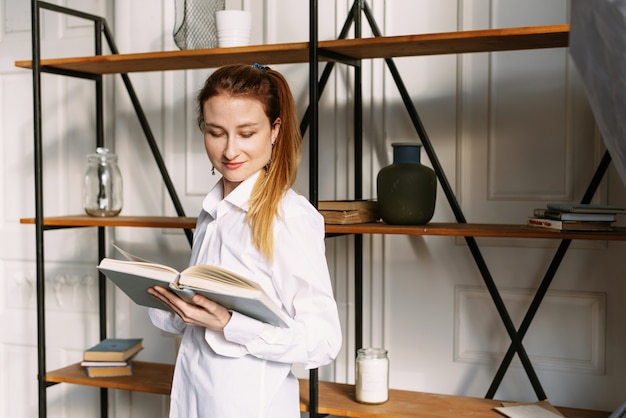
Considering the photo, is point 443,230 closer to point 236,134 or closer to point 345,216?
point 345,216

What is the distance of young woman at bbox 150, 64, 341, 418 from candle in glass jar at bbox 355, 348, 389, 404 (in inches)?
19.5

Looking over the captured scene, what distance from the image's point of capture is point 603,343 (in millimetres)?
2248

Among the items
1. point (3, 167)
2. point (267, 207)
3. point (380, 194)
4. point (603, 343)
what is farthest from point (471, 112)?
point (3, 167)

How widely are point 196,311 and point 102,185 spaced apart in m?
1.28

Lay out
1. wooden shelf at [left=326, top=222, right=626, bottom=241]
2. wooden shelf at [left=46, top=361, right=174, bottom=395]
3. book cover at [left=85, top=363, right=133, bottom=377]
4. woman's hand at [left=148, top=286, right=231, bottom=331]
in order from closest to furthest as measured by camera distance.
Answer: woman's hand at [left=148, top=286, right=231, bottom=331] < wooden shelf at [left=326, top=222, right=626, bottom=241] < wooden shelf at [left=46, top=361, right=174, bottom=395] < book cover at [left=85, top=363, right=133, bottom=377]

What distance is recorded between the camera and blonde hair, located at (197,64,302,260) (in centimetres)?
165

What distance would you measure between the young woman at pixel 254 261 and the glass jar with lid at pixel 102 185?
3.30 feet

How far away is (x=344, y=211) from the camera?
7.05 ft

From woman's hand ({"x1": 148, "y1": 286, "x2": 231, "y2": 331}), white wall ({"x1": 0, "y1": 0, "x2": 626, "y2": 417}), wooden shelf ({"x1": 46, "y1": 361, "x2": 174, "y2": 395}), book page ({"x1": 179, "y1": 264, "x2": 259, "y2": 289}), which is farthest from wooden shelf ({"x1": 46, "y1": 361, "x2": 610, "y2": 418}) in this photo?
book page ({"x1": 179, "y1": 264, "x2": 259, "y2": 289})

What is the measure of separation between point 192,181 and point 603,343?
148 centimetres

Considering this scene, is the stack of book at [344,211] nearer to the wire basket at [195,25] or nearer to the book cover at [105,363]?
the wire basket at [195,25]

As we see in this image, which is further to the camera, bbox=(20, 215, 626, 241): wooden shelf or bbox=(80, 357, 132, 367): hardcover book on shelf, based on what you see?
bbox=(80, 357, 132, 367): hardcover book on shelf

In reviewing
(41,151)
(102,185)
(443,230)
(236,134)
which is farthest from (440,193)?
A: (41,151)

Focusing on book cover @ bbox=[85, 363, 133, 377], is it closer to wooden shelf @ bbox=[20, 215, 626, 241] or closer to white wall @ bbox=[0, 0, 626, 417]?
white wall @ bbox=[0, 0, 626, 417]
